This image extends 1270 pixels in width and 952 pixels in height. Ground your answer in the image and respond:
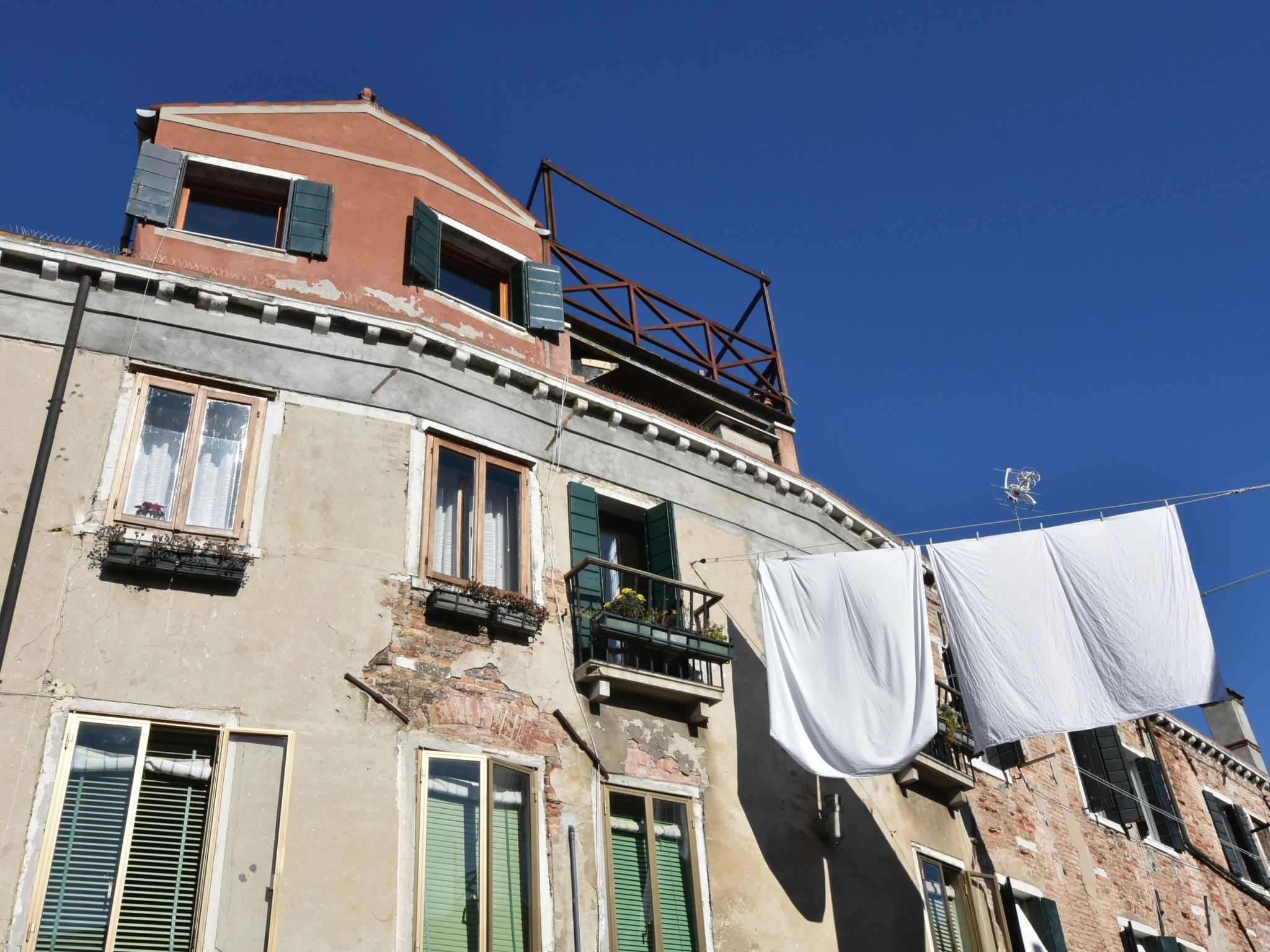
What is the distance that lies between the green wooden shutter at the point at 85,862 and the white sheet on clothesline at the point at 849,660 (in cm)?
562

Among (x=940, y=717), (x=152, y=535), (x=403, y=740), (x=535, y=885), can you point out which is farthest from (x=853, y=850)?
(x=152, y=535)

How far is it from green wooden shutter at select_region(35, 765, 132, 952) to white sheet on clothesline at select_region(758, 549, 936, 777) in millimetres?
5619

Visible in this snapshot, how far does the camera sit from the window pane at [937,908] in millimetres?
12648

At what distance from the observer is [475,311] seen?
1323cm

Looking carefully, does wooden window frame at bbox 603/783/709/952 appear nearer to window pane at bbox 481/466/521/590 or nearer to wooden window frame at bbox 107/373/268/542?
window pane at bbox 481/466/521/590

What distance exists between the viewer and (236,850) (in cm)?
875

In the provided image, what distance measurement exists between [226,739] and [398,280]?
17.7ft

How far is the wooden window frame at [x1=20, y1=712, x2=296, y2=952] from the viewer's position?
26.8ft

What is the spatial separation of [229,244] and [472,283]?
2838mm

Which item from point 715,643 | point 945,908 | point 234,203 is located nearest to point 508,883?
point 715,643

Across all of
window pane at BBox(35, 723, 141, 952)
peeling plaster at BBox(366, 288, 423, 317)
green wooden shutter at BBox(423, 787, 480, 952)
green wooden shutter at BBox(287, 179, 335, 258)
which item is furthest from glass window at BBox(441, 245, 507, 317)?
window pane at BBox(35, 723, 141, 952)

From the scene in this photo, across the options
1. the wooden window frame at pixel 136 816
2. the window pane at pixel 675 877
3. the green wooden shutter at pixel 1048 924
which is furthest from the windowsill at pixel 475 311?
the green wooden shutter at pixel 1048 924

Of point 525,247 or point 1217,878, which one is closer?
point 525,247

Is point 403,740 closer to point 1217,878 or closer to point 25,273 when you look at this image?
point 25,273
